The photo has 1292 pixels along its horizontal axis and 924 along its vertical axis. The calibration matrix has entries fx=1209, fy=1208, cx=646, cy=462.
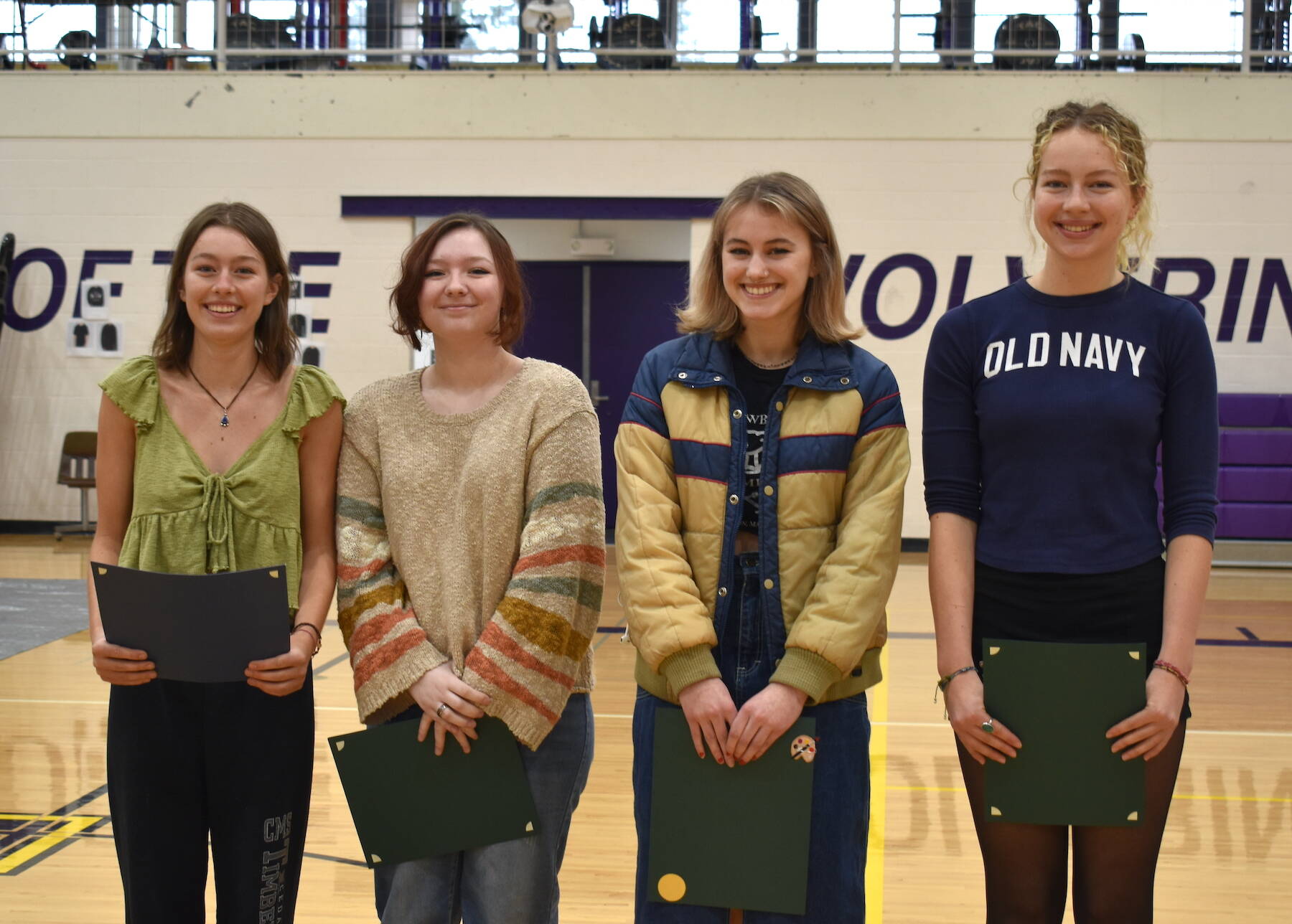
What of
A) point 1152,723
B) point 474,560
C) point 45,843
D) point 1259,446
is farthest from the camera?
point 1259,446

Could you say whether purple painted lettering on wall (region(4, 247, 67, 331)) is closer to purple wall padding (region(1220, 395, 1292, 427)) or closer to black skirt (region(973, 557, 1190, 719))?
purple wall padding (region(1220, 395, 1292, 427))

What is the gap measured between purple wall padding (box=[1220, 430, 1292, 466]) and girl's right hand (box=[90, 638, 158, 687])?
287 inches

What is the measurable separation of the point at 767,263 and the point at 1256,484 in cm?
702

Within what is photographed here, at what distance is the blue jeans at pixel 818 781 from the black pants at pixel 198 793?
570 millimetres

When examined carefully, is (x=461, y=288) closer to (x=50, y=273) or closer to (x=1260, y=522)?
(x=1260, y=522)

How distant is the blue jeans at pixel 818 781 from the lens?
5.62 feet

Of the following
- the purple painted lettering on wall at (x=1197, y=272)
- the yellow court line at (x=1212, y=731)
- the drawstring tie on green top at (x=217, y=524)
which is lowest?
the yellow court line at (x=1212, y=731)

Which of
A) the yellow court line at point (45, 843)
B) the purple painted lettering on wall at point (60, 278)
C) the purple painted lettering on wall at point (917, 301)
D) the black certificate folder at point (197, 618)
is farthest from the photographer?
the purple painted lettering on wall at point (60, 278)

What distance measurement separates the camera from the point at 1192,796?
352 cm

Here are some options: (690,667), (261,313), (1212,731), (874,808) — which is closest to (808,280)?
(690,667)

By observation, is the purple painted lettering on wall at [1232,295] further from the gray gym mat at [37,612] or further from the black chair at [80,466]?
the black chair at [80,466]

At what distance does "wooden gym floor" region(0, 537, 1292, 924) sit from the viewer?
278 centimetres

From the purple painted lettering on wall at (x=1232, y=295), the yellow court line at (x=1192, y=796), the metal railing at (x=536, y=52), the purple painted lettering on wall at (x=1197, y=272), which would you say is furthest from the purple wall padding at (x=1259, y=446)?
the yellow court line at (x=1192, y=796)

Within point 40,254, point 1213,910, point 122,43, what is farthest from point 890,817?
point 122,43
